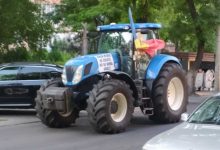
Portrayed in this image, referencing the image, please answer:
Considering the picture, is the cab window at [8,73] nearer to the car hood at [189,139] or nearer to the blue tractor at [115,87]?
the blue tractor at [115,87]

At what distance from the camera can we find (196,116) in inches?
318

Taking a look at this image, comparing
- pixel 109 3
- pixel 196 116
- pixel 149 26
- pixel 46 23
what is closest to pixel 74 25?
pixel 109 3

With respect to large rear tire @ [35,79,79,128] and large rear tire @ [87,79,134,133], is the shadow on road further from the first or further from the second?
large rear tire @ [87,79,134,133]

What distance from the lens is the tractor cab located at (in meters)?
14.8

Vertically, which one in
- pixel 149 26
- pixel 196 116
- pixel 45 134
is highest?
pixel 149 26

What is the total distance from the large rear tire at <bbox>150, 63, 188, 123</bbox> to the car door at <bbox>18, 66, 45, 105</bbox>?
389 cm

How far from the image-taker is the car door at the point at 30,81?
55.5 feet

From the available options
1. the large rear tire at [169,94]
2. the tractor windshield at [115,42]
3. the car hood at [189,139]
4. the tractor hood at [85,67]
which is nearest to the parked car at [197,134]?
the car hood at [189,139]

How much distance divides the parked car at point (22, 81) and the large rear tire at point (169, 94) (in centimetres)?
366

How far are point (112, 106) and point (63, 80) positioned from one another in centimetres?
159

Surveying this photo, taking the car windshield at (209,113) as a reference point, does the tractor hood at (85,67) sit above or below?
above

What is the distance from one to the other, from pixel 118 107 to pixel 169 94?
2.36 metres

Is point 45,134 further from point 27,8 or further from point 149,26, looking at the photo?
point 27,8

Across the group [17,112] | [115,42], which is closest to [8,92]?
[17,112]
